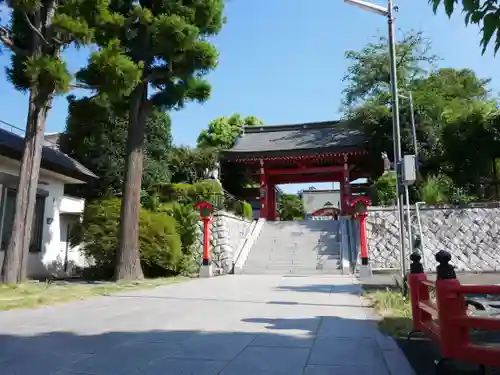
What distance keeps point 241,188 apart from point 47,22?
52.9 feet

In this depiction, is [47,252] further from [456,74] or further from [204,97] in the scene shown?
[456,74]

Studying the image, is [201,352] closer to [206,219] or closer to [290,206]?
[206,219]

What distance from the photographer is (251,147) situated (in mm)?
24094

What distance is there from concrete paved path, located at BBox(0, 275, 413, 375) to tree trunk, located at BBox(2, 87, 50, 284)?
275 cm

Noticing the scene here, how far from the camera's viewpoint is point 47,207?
13984mm

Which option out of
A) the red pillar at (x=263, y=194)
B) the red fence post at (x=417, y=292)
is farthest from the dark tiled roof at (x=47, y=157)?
the red fence post at (x=417, y=292)

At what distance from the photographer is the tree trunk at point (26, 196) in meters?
8.90

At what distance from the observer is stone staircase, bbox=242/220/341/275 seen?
48.2 ft

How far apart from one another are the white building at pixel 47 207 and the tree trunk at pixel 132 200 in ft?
9.20

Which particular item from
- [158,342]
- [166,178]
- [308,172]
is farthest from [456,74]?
[158,342]

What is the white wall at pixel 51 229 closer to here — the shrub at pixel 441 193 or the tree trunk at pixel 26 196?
the tree trunk at pixel 26 196

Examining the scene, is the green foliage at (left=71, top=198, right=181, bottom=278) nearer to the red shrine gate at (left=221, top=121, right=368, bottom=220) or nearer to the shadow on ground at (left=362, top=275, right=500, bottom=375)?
the shadow on ground at (left=362, top=275, right=500, bottom=375)

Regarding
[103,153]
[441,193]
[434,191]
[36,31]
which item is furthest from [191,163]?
[36,31]

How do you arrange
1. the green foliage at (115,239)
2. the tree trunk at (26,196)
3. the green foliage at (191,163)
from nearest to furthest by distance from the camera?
the tree trunk at (26,196), the green foliage at (115,239), the green foliage at (191,163)
